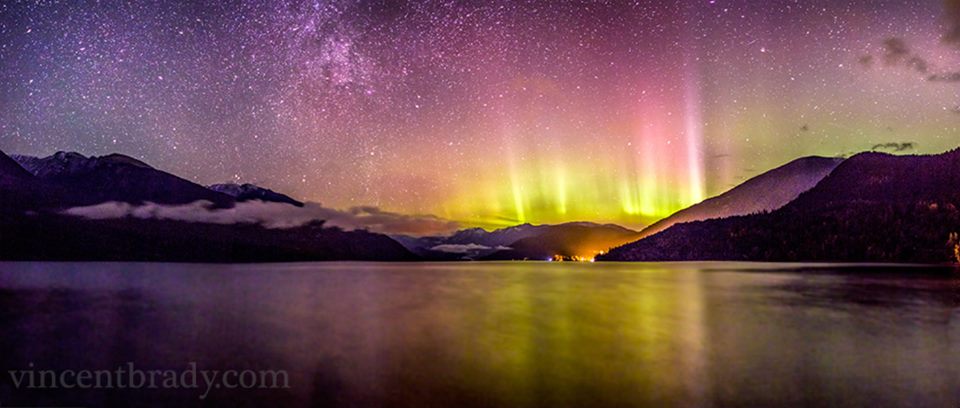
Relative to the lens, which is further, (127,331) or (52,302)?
(52,302)

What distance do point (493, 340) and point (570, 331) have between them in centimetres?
562

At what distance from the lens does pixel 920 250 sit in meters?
193

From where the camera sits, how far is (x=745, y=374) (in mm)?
19234

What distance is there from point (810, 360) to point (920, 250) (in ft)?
741

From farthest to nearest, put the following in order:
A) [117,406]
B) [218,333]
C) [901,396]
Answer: [218,333] < [901,396] < [117,406]

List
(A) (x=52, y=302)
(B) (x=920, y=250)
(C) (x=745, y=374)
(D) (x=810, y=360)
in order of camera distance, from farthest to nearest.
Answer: (B) (x=920, y=250) < (A) (x=52, y=302) < (D) (x=810, y=360) < (C) (x=745, y=374)

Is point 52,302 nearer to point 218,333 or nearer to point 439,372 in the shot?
point 218,333

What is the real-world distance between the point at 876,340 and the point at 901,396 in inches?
526

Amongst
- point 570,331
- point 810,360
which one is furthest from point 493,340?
point 810,360

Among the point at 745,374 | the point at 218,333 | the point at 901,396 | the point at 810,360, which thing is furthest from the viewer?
the point at 218,333

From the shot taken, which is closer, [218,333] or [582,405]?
[582,405]

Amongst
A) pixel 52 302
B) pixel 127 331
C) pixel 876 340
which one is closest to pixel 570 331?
pixel 876 340

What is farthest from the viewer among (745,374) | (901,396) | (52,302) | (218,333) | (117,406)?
(52,302)

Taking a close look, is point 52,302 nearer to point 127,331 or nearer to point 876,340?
point 127,331
